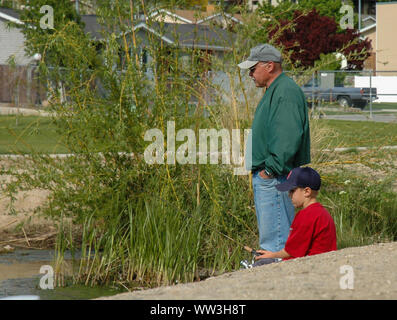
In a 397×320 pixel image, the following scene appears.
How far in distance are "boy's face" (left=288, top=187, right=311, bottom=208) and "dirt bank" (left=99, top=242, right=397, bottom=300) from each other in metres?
0.38

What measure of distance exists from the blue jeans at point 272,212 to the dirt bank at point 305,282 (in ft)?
1.07

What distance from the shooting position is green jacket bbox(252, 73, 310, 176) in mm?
5176

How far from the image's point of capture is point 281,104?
17.1 feet

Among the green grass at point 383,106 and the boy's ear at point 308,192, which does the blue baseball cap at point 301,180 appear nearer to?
the boy's ear at point 308,192

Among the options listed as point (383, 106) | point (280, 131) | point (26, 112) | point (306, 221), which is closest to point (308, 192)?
point (306, 221)

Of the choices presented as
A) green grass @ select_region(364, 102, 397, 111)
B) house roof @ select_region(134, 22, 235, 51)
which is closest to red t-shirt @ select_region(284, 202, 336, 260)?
house roof @ select_region(134, 22, 235, 51)

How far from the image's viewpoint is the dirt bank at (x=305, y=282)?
13.4 feet

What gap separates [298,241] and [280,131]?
72 cm

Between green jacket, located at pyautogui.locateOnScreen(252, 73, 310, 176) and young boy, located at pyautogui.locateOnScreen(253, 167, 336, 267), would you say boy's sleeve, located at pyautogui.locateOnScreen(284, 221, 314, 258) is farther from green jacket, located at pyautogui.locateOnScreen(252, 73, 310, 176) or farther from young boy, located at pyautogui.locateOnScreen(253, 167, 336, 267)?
green jacket, located at pyautogui.locateOnScreen(252, 73, 310, 176)

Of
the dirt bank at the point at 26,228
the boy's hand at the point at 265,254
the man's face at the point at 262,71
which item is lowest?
the dirt bank at the point at 26,228

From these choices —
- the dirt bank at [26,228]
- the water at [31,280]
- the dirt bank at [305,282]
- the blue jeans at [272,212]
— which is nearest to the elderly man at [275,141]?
the blue jeans at [272,212]

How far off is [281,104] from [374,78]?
30.9 meters

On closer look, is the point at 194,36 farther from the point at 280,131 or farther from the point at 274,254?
the point at 274,254
